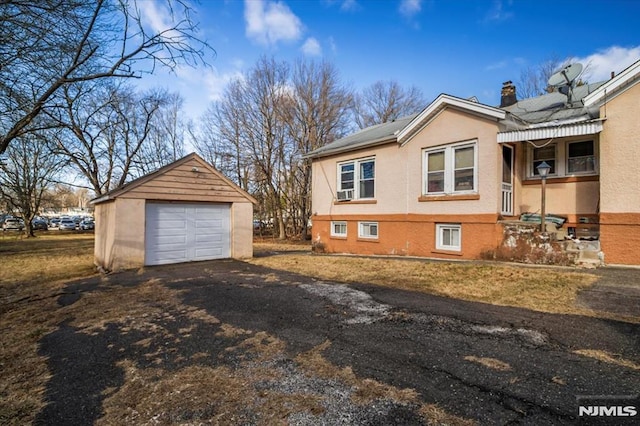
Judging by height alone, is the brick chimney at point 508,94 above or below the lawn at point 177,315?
above

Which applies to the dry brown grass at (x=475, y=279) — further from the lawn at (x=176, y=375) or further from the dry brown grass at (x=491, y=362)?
the lawn at (x=176, y=375)

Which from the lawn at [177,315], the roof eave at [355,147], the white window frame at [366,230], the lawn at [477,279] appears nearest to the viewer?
the lawn at [177,315]

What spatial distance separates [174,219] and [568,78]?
1451cm

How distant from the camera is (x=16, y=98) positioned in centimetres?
576

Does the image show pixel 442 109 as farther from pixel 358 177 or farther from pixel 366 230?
pixel 366 230

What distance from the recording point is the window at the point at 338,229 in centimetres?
1554

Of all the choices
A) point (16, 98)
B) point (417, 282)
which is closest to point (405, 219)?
point (417, 282)

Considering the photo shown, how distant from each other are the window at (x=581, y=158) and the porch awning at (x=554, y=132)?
1232mm

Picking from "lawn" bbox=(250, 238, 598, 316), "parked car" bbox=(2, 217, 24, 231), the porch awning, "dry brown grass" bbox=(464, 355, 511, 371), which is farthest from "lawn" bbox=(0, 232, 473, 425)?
"parked car" bbox=(2, 217, 24, 231)

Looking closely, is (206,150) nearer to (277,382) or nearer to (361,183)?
(361,183)

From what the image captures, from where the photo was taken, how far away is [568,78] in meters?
11.1

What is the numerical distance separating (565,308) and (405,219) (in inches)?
292

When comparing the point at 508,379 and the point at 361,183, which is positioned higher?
the point at 361,183

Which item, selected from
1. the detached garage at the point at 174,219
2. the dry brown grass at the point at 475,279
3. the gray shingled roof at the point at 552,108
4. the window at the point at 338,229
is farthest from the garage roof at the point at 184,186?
the gray shingled roof at the point at 552,108
